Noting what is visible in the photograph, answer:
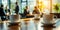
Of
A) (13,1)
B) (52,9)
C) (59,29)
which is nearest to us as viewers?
(59,29)

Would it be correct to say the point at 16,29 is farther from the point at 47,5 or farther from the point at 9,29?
the point at 47,5

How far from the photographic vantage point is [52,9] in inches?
327

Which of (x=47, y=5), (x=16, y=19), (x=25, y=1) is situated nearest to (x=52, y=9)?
(x=47, y=5)

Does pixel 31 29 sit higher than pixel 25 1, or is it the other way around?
pixel 25 1

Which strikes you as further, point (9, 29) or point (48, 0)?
point (48, 0)

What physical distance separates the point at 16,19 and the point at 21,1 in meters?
8.18

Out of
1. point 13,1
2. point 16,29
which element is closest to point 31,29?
point 16,29

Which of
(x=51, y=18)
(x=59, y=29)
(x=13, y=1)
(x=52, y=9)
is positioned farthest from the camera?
(x=13, y=1)

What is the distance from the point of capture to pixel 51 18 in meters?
1.64

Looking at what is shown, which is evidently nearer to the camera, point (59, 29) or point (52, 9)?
point (59, 29)

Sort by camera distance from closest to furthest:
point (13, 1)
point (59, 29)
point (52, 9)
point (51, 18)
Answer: point (59, 29) < point (51, 18) < point (52, 9) < point (13, 1)

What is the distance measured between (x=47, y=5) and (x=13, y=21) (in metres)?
7.02

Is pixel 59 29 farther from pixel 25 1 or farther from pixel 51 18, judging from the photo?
pixel 25 1

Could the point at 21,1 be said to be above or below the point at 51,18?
above
